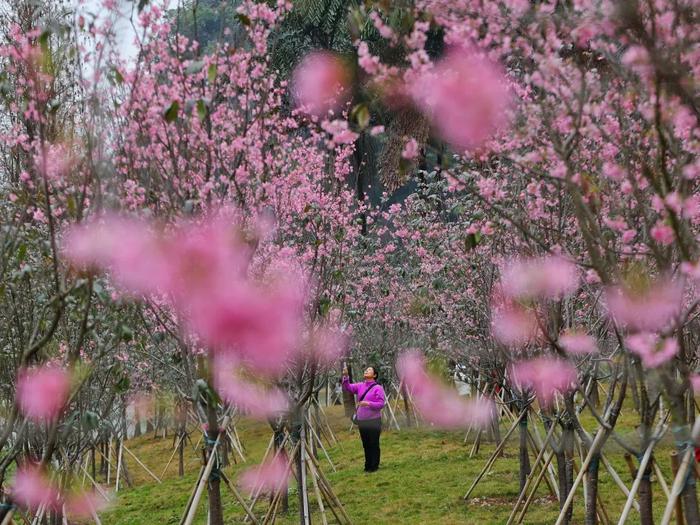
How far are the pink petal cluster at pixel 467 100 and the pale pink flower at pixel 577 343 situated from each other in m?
2.65

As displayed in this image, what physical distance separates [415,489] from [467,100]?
8480 mm

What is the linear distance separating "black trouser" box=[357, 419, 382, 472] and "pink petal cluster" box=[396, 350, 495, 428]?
4.47 m

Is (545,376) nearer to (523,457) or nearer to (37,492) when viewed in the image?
(523,457)

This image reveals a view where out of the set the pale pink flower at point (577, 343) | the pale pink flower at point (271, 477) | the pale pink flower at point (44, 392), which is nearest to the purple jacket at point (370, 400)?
the pale pink flower at point (271, 477)

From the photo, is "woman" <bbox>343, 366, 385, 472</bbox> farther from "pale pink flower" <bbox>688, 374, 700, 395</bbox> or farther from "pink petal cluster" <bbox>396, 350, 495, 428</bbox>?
"pale pink flower" <bbox>688, 374, 700, 395</bbox>

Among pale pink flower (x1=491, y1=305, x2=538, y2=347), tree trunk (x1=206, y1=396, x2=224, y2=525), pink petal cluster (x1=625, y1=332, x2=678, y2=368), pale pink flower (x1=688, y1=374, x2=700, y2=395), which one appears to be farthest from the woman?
pink petal cluster (x1=625, y1=332, x2=678, y2=368)

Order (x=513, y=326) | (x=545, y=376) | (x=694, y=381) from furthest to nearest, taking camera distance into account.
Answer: (x=513, y=326) < (x=545, y=376) < (x=694, y=381)

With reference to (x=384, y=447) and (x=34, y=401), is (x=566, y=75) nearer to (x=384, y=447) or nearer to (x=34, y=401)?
(x=34, y=401)

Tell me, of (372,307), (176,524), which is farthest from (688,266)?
(372,307)

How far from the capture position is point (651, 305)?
533cm

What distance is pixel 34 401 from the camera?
6.41m

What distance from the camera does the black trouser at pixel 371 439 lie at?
14078 millimetres

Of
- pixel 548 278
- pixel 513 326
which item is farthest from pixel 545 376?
pixel 548 278

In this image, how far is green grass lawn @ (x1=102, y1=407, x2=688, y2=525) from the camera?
35.1 feet
